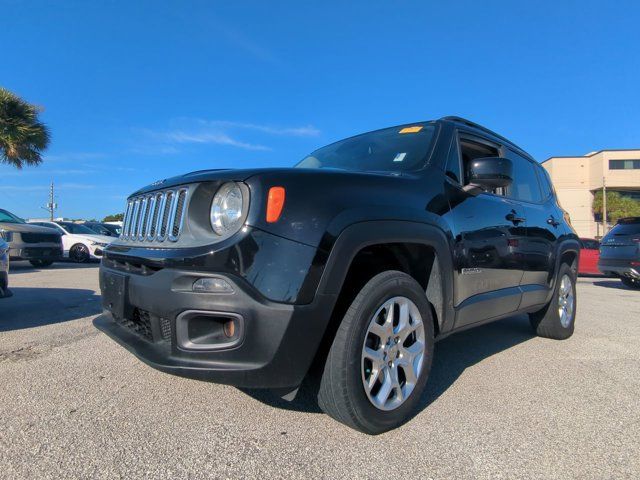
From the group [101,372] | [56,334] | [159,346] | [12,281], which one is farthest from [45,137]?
[159,346]

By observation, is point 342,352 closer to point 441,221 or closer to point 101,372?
point 441,221

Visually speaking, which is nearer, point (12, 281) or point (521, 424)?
point (521, 424)

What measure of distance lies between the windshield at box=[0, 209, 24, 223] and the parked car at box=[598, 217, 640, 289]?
47.5ft

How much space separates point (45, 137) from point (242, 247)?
18443 millimetres

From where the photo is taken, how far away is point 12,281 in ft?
27.5

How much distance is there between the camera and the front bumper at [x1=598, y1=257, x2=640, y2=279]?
9297 mm

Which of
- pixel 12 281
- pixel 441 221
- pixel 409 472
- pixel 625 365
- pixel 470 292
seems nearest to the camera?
pixel 409 472

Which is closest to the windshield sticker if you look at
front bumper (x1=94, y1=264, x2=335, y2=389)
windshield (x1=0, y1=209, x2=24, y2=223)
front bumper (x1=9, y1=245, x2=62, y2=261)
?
front bumper (x1=94, y1=264, x2=335, y2=389)

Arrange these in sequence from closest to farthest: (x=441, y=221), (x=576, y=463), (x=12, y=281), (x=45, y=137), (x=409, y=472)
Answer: (x=409, y=472)
(x=576, y=463)
(x=441, y=221)
(x=12, y=281)
(x=45, y=137)

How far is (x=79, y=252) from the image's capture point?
46.2ft

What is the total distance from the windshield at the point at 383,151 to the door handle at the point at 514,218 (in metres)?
0.98

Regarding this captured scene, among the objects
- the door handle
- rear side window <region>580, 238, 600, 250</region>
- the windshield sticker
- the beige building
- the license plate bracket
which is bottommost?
rear side window <region>580, 238, 600, 250</region>

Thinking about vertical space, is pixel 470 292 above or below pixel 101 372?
above

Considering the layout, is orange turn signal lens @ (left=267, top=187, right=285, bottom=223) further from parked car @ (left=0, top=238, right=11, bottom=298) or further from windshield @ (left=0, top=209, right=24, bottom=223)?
windshield @ (left=0, top=209, right=24, bottom=223)
